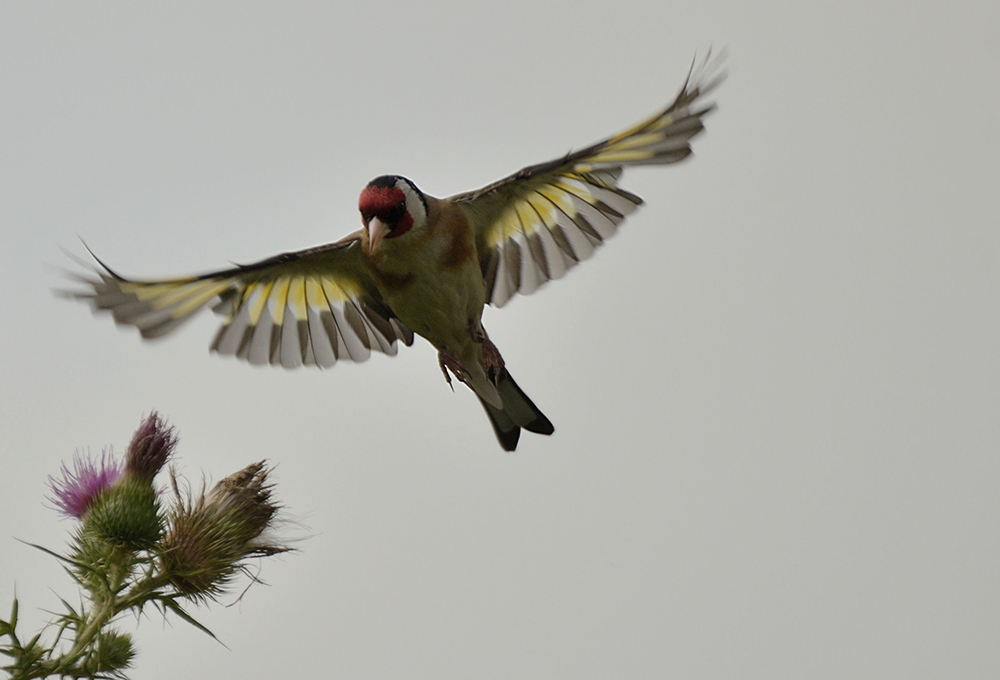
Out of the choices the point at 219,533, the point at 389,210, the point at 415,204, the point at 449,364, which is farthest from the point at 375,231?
the point at 219,533

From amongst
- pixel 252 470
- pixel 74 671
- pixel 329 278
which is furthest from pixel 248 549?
pixel 329 278

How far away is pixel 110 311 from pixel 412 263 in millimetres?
1515

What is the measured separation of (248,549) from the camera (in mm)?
4355

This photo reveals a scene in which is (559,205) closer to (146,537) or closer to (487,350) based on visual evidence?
(487,350)

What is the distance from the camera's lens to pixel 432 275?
5324mm

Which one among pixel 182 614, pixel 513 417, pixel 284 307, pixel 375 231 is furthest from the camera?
pixel 513 417

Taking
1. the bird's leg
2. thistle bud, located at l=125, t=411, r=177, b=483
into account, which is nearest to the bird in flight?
the bird's leg

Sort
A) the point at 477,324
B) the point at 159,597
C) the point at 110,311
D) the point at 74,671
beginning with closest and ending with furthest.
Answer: the point at 74,671 < the point at 159,597 < the point at 110,311 < the point at 477,324

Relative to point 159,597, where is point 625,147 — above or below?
above

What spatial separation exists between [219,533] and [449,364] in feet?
5.95

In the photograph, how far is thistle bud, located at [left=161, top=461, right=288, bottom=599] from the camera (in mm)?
4129

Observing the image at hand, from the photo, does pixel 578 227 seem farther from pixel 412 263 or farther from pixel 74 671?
pixel 74 671

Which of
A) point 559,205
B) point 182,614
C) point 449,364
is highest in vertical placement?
point 559,205

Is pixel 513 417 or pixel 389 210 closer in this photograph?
pixel 389 210
